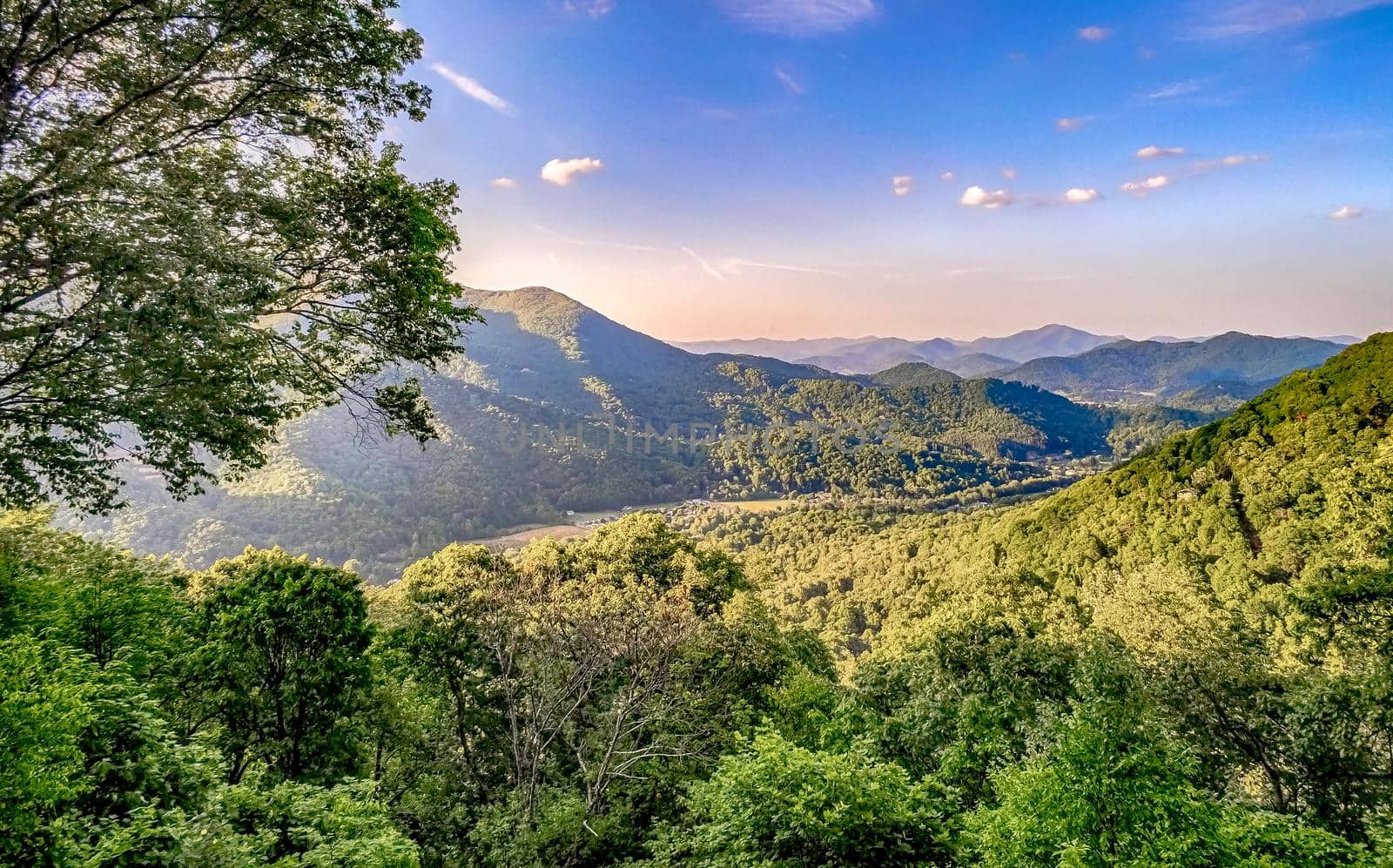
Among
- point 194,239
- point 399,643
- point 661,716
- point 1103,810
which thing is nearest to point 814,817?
point 1103,810

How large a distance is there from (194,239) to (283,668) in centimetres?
1052

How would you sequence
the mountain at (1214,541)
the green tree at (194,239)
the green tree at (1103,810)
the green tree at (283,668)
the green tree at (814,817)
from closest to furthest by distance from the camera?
the green tree at (194,239) → the green tree at (814,817) → the green tree at (1103,810) → the green tree at (283,668) → the mountain at (1214,541)

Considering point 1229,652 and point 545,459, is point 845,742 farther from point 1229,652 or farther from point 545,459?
point 545,459

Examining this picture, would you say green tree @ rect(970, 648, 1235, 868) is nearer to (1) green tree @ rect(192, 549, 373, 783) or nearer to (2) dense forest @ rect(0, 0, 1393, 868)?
(2) dense forest @ rect(0, 0, 1393, 868)

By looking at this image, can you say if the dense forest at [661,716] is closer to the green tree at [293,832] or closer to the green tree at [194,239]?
the green tree at [293,832]

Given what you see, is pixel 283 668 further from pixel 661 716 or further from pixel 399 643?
pixel 661 716

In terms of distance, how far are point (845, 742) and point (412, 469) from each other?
17250 cm

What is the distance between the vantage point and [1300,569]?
2852 cm

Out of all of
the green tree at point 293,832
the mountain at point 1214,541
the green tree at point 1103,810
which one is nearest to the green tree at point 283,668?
the green tree at point 293,832

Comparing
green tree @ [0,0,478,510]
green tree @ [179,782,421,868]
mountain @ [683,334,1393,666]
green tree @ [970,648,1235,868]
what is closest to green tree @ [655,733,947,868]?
green tree @ [970,648,1235,868]

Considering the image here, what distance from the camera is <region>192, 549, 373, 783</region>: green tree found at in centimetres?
1204

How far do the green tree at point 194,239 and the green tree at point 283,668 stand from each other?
6039 millimetres

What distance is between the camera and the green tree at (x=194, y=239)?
5.55 metres

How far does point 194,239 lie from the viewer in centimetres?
595
